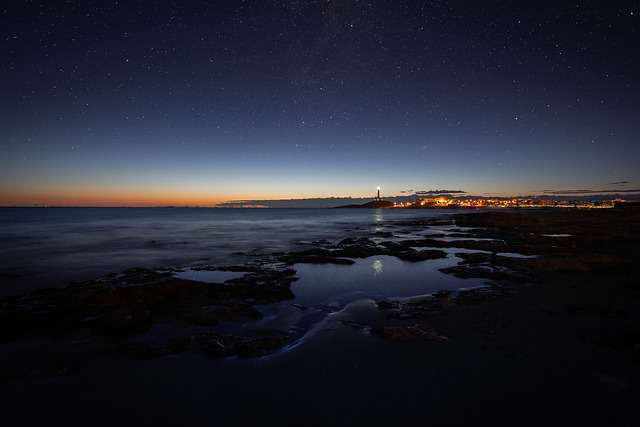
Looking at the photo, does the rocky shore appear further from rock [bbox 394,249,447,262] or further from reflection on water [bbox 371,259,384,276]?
rock [bbox 394,249,447,262]

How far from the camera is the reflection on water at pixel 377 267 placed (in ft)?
50.4

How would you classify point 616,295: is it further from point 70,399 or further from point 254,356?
point 70,399

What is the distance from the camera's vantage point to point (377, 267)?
53.9 feet

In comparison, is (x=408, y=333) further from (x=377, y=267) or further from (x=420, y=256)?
(x=420, y=256)

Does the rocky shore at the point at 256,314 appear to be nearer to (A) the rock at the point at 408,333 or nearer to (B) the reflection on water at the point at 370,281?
(A) the rock at the point at 408,333

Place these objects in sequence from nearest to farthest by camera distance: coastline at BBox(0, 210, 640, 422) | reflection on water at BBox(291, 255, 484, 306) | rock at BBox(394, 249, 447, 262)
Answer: coastline at BBox(0, 210, 640, 422)
reflection on water at BBox(291, 255, 484, 306)
rock at BBox(394, 249, 447, 262)

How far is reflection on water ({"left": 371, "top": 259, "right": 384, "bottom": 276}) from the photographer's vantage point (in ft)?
50.4

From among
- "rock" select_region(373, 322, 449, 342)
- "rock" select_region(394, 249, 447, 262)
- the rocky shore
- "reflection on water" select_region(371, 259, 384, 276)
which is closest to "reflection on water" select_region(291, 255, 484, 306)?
"reflection on water" select_region(371, 259, 384, 276)

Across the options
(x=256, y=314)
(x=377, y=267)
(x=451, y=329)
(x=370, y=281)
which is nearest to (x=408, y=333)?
(x=451, y=329)

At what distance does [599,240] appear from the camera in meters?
23.2

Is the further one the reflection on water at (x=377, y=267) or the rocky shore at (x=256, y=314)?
the reflection on water at (x=377, y=267)

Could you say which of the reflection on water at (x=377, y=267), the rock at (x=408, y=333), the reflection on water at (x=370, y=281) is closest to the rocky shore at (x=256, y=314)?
the rock at (x=408, y=333)

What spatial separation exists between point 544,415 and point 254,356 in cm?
536

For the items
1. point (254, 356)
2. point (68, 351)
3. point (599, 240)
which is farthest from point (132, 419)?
point (599, 240)
